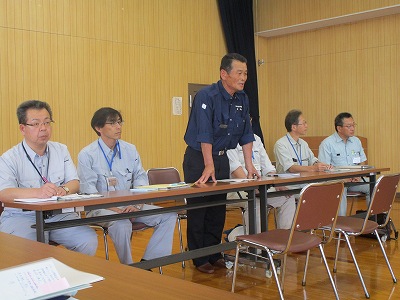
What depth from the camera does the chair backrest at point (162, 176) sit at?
438 cm

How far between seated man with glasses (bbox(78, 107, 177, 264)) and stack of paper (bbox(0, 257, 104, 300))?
2.34 meters

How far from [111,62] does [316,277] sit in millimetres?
4689

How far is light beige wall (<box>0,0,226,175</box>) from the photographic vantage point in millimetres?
6453

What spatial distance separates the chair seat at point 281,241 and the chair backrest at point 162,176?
1.44 m

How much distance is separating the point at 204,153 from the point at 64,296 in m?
2.81

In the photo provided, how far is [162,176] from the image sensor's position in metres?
4.43

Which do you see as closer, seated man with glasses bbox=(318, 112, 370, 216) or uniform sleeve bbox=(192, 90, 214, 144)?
uniform sleeve bbox=(192, 90, 214, 144)

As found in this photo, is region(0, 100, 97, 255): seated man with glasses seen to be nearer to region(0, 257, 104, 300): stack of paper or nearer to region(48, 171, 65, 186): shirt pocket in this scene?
region(48, 171, 65, 186): shirt pocket

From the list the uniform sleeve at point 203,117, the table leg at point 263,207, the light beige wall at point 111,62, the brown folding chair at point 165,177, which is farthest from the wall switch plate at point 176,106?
the table leg at point 263,207

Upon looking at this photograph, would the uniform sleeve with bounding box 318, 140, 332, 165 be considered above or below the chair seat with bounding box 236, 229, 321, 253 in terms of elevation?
above

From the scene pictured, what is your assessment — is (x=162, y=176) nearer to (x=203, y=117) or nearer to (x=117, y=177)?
(x=117, y=177)

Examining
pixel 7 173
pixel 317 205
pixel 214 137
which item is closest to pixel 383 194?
pixel 317 205

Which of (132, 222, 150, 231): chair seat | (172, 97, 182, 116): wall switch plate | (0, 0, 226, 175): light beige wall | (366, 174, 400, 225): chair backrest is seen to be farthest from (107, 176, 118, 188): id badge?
(172, 97, 182, 116): wall switch plate

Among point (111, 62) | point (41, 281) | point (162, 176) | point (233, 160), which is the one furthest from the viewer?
point (111, 62)
